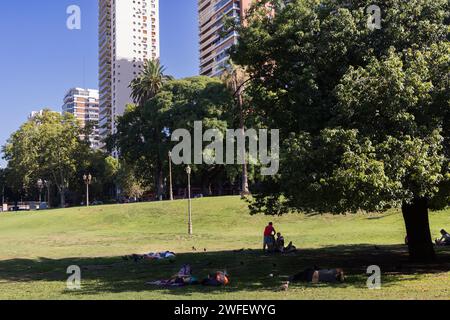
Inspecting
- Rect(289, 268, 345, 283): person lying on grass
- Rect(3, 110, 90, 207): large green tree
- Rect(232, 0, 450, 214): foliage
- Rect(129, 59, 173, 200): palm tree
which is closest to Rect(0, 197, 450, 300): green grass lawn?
Rect(289, 268, 345, 283): person lying on grass

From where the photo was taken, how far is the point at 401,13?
14.8 meters

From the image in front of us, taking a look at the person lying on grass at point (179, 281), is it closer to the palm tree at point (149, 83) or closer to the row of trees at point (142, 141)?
the row of trees at point (142, 141)

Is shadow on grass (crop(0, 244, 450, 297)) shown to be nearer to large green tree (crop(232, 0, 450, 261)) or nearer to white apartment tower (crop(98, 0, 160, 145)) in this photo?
large green tree (crop(232, 0, 450, 261))

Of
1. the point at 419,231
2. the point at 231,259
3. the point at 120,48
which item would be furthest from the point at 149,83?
the point at 120,48

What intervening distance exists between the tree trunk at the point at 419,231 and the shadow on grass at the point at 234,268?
0.56 metres

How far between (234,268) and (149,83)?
2228 inches

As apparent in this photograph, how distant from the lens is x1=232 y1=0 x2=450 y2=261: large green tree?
502 inches

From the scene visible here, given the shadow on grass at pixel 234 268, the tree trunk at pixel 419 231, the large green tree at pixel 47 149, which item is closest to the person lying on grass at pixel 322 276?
the shadow on grass at pixel 234 268

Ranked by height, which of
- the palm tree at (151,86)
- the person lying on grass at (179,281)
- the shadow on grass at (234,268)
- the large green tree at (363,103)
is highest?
the palm tree at (151,86)

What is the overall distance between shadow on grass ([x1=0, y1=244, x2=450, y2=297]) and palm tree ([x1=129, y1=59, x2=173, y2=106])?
5076cm

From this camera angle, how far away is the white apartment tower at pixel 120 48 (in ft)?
455

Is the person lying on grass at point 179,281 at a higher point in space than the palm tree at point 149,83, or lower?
lower
